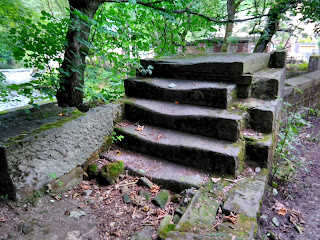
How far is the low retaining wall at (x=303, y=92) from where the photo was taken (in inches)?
190

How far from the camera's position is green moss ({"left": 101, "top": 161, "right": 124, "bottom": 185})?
7.61 feet

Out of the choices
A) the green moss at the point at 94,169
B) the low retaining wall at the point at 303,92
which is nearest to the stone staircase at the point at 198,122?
the green moss at the point at 94,169

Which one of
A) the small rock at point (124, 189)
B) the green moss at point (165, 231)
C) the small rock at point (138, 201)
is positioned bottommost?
the small rock at point (138, 201)

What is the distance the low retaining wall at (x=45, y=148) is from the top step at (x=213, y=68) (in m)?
1.16

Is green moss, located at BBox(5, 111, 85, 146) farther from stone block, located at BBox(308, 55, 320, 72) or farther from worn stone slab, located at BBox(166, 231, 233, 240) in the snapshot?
stone block, located at BBox(308, 55, 320, 72)

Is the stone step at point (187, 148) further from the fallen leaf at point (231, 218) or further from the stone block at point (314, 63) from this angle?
the stone block at point (314, 63)

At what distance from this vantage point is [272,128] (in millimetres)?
2570

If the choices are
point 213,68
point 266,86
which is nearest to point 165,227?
point 213,68

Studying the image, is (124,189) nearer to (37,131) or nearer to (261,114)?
(37,131)

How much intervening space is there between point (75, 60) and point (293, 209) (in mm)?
2954

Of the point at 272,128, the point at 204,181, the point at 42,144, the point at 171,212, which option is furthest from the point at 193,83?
the point at 42,144

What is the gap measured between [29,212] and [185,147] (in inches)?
58.5

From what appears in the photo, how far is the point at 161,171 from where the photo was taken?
2363 millimetres

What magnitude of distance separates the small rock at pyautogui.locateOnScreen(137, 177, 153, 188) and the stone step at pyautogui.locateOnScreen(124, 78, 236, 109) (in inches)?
44.9
